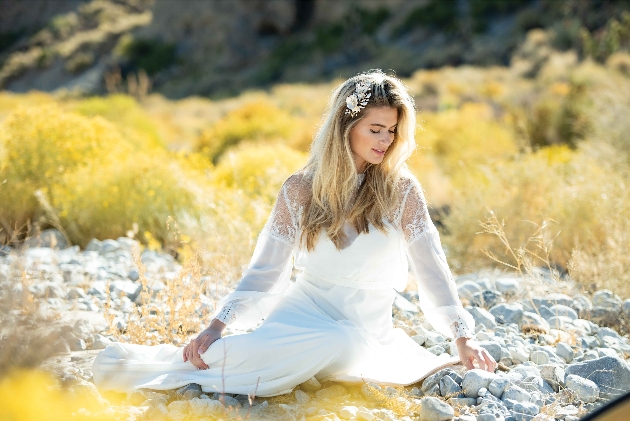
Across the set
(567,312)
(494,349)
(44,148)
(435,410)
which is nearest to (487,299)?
(567,312)

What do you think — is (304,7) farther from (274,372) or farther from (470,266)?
(274,372)

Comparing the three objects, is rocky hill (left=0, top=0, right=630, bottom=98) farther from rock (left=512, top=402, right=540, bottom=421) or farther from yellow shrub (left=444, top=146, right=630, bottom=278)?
rock (left=512, top=402, right=540, bottom=421)

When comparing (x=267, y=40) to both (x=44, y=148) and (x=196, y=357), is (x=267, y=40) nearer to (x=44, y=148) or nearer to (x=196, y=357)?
(x=44, y=148)

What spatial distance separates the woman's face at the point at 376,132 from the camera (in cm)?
298

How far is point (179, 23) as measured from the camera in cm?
4016

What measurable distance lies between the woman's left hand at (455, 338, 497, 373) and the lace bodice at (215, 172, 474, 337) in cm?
9

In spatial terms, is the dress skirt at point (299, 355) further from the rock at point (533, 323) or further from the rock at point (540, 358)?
the rock at point (533, 323)

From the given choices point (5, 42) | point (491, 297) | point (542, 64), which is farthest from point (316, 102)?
point (5, 42)

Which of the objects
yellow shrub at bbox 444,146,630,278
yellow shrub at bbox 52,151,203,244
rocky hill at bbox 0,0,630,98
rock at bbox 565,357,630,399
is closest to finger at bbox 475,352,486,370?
rock at bbox 565,357,630,399

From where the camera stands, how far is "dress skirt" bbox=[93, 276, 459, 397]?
9.07 ft

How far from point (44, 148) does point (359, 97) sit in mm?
4960

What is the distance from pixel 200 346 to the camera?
9.14 ft

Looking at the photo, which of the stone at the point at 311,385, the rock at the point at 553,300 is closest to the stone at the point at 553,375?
the stone at the point at 311,385

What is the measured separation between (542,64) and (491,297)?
62.4 feet
